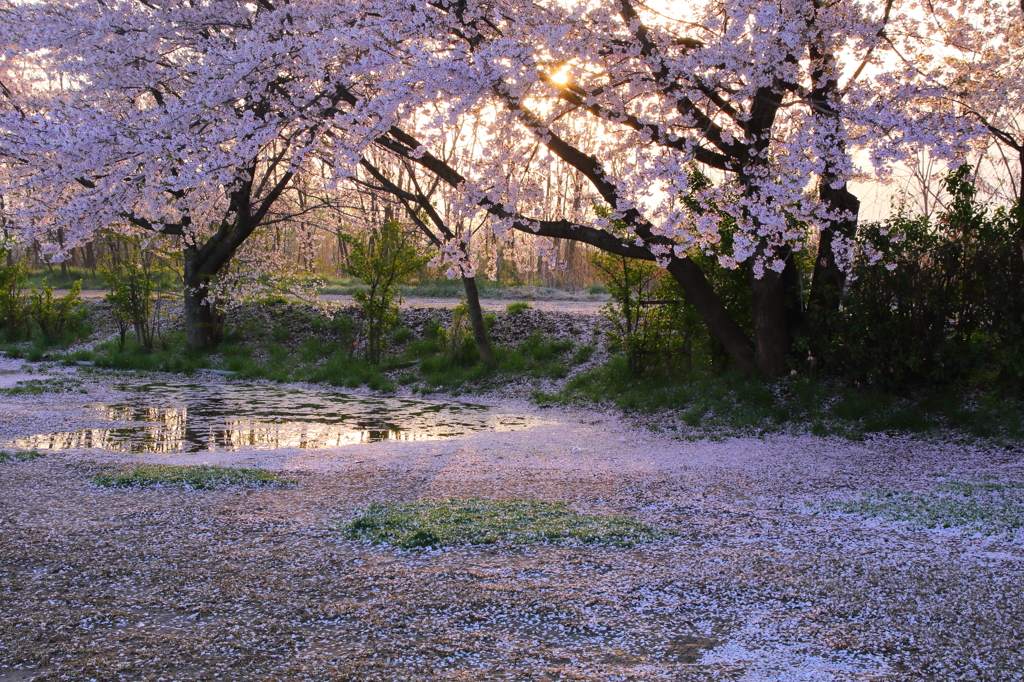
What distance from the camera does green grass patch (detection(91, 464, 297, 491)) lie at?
20.2 feet

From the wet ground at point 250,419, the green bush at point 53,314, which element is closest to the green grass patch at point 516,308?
the wet ground at point 250,419

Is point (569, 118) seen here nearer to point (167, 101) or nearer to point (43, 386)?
point (167, 101)

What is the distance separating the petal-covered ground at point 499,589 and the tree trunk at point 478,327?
816 centimetres

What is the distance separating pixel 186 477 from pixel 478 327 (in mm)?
8835

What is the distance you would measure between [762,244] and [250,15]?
9361mm

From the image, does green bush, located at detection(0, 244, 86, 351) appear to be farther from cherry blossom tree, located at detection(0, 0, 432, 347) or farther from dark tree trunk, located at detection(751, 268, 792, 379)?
dark tree trunk, located at detection(751, 268, 792, 379)

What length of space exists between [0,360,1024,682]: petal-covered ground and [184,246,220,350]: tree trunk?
11233 mm

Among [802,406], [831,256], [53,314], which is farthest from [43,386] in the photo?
[831,256]

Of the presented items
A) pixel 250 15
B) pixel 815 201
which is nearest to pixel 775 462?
pixel 815 201

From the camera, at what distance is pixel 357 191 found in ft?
57.8

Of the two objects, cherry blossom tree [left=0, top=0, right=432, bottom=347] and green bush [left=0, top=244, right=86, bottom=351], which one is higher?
cherry blossom tree [left=0, top=0, right=432, bottom=347]

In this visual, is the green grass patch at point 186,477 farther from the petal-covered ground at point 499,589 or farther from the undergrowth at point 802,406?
the undergrowth at point 802,406

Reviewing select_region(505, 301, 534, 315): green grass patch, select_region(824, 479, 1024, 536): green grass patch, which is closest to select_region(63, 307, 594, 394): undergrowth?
select_region(505, 301, 534, 315): green grass patch

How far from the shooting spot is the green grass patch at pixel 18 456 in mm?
6926
